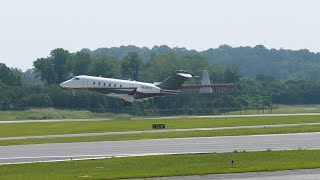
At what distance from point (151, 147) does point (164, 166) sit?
13835mm

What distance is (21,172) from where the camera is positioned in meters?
38.7

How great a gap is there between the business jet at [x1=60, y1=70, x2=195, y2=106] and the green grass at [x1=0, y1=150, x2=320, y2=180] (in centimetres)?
6894

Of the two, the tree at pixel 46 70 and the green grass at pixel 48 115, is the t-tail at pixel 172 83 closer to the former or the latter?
the green grass at pixel 48 115

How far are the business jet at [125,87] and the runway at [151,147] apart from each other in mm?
52331

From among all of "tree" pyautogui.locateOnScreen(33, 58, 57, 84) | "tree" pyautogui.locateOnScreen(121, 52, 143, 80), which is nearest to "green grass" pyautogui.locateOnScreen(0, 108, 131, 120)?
"tree" pyautogui.locateOnScreen(33, 58, 57, 84)

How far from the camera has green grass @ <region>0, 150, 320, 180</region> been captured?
36.5 m

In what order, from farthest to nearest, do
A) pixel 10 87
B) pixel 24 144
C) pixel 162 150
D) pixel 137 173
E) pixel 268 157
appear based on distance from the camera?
pixel 10 87 → pixel 24 144 → pixel 162 150 → pixel 268 157 → pixel 137 173

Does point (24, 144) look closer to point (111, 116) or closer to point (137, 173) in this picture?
point (137, 173)

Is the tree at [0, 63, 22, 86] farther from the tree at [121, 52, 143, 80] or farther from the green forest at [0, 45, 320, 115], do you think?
the tree at [121, 52, 143, 80]

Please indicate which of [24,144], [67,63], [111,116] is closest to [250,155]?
[24,144]

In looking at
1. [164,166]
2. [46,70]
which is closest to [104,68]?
[46,70]

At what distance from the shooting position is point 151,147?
5341 centimetres

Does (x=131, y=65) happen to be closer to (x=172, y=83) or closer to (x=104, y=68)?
(x=104, y=68)

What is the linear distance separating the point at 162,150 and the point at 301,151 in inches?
349
